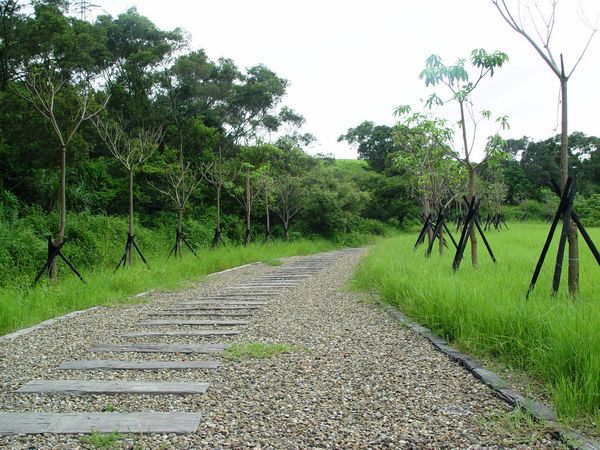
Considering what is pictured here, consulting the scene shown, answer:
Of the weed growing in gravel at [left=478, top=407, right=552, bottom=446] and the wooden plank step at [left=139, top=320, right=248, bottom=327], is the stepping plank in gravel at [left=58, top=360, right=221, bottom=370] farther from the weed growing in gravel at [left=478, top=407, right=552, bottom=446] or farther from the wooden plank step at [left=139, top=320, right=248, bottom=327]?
the weed growing in gravel at [left=478, top=407, right=552, bottom=446]

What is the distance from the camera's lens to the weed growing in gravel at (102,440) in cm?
255

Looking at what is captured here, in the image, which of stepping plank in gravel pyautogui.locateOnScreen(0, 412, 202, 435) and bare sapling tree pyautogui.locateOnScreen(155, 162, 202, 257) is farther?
bare sapling tree pyautogui.locateOnScreen(155, 162, 202, 257)

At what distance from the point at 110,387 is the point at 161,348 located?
1.12m

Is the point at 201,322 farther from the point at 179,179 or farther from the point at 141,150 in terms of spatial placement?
the point at 179,179

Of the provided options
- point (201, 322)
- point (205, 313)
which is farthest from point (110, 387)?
point (205, 313)

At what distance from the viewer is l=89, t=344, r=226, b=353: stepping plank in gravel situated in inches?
177

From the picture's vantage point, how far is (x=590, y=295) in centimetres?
491

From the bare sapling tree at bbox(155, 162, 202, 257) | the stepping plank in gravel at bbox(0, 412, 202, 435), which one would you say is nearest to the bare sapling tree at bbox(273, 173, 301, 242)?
the bare sapling tree at bbox(155, 162, 202, 257)

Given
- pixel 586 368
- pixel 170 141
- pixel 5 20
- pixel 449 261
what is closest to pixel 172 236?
pixel 170 141

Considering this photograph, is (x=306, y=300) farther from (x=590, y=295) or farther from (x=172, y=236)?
(x=172, y=236)

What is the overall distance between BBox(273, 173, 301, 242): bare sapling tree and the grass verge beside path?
33.0 feet

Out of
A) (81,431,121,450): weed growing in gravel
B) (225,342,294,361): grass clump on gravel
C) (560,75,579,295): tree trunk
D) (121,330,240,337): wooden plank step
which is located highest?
(560,75,579,295): tree trunk

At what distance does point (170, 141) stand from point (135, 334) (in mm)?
18379

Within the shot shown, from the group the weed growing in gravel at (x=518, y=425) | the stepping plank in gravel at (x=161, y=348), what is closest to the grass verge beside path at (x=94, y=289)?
the stepping plank in gravel at (x=161, y=348)
